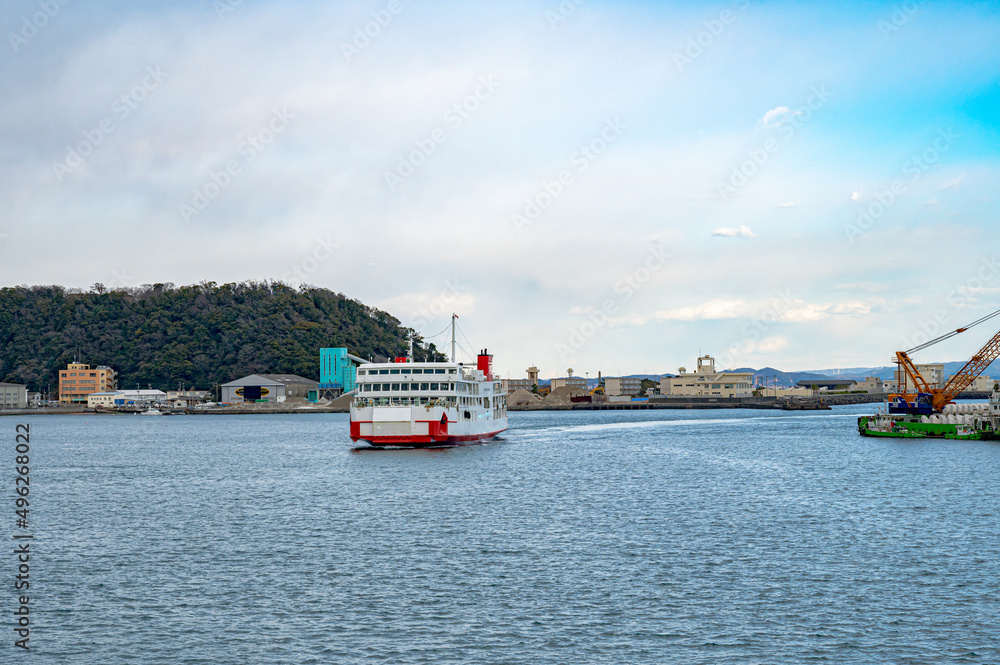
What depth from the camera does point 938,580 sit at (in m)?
26.4

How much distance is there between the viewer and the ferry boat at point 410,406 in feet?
238

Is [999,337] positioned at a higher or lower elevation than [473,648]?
higher

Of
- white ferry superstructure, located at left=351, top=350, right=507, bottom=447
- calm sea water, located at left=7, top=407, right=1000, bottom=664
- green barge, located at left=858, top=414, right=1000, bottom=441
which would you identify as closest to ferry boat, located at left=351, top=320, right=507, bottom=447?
white ferry superstructure, located at left=351, top=350, right=507, bottom=447

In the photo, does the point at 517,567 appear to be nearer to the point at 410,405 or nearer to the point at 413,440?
the point at 413,440

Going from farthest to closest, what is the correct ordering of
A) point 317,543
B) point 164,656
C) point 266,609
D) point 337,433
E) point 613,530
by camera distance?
1. point 337,433
2. point 613,530
3. point 317,543
4. point 266,609
5. point 164,656

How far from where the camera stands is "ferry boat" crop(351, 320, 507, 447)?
238ft

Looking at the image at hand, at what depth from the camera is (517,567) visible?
28.9 meters

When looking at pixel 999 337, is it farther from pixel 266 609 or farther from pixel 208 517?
pixel 266 609

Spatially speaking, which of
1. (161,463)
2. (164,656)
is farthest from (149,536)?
(161,463)

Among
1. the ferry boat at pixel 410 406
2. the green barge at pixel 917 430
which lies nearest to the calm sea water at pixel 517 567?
the ferry boat at pixel 410 406

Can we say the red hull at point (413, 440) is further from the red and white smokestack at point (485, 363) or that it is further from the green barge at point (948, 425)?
the green barge at point (948, 425)

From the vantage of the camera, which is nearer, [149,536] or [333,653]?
[333,653]

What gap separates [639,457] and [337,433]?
56.2 m

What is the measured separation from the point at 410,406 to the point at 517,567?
45.0 metres
